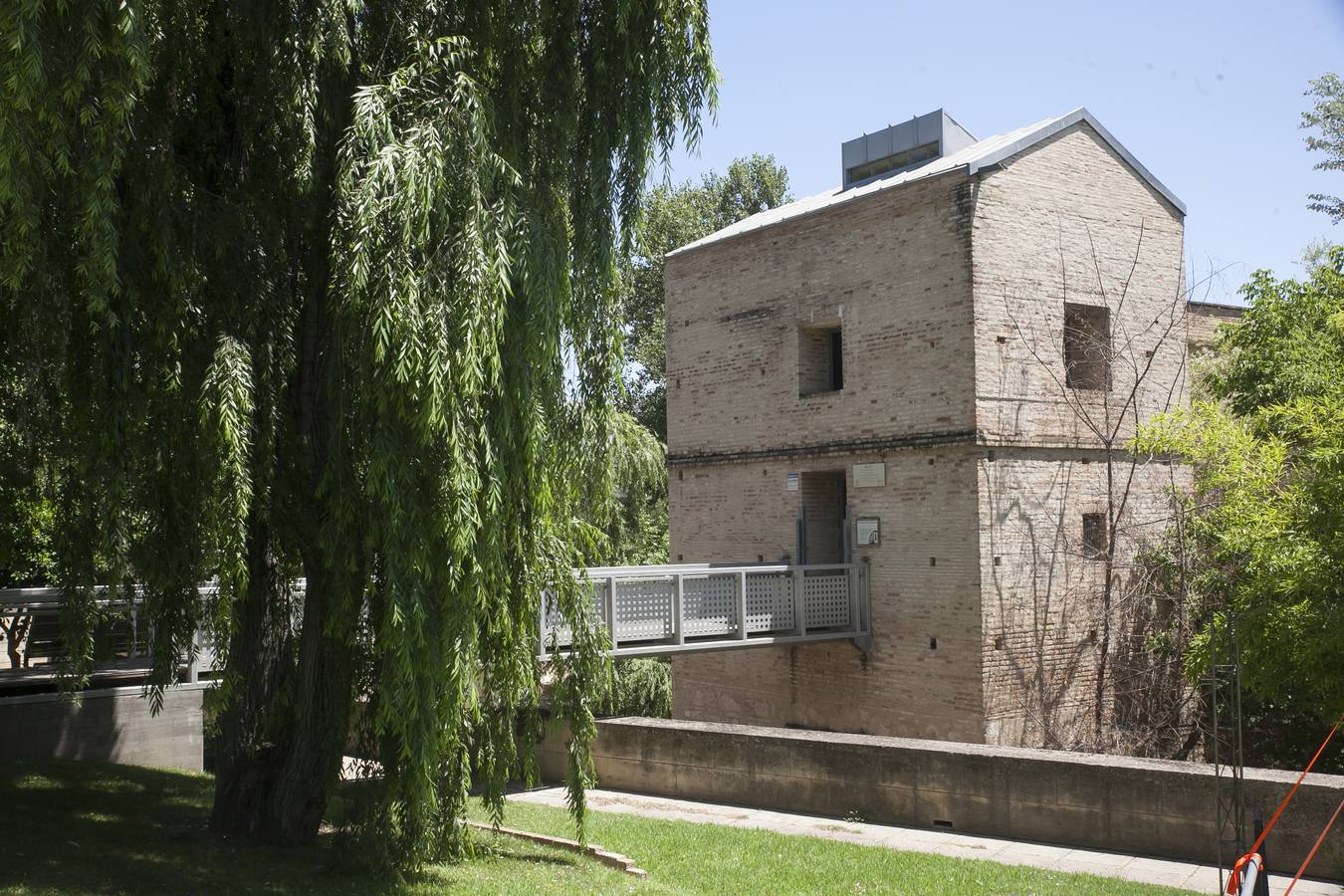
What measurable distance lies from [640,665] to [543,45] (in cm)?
2015

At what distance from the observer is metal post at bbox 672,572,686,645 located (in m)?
16.7

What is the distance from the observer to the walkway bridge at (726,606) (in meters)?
16.1

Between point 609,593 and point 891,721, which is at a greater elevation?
point 609,593

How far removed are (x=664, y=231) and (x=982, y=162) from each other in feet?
75.8

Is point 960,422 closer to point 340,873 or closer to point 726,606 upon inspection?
point 726,606

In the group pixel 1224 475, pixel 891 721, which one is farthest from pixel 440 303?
pixel 891 721

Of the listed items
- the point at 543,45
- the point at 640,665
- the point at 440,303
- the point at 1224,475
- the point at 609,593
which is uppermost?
the point at 543,45

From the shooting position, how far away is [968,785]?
12.9m

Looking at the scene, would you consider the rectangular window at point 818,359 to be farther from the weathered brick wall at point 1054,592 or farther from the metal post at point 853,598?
the weathered brick wall at point 1054,592

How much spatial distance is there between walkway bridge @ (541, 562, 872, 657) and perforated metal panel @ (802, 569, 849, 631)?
0.6 inches

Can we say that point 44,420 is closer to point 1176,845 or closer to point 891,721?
point 1176,845

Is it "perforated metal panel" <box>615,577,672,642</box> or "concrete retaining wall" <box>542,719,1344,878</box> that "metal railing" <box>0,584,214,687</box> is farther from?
"concrete retaining wall" <box>542,719,1344,878</box>

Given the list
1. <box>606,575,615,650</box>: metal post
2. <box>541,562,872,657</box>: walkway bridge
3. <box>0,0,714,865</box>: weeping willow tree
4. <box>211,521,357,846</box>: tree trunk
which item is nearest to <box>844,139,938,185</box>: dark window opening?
<box>541,562,872,657</box>: walkway bridge

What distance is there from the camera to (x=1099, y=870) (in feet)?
35.7
